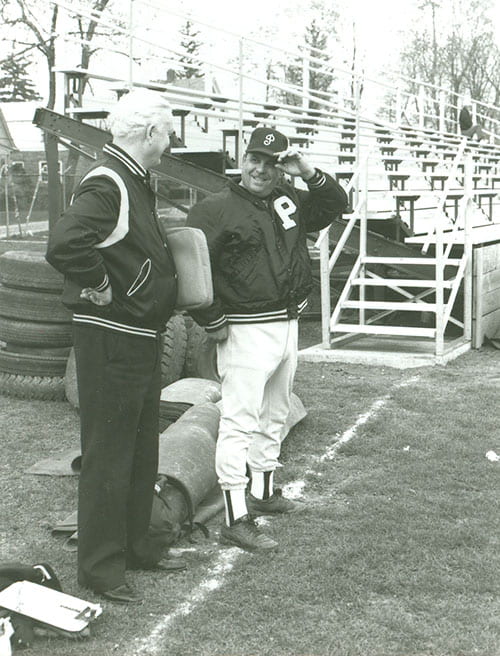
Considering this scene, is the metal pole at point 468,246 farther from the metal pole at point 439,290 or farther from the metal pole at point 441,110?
the metal pole at point 441,110

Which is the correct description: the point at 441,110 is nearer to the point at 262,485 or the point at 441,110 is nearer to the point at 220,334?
the point at 262,485

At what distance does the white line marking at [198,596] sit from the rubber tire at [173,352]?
3.16 metres

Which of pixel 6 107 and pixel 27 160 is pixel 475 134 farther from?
pixel 6 107

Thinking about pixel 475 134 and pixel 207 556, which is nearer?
pixel 207 556

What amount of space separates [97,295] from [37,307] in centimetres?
426

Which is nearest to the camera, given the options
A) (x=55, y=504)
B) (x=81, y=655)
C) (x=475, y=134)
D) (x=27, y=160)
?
(x=81, y=655)

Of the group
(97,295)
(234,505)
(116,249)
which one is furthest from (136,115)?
(234,505)

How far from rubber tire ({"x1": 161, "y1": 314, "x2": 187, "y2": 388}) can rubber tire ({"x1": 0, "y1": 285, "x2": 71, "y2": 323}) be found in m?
0.89

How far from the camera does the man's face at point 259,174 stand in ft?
14.9

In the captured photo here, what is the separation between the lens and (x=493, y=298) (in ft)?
35.6

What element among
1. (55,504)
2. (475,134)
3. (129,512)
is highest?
(475,134)

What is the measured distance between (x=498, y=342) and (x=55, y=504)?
6.74m

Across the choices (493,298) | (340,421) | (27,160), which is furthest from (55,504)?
(27,160)

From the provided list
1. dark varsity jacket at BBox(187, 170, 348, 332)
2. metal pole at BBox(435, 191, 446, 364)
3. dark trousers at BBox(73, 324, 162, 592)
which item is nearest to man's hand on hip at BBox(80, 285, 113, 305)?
dark trousers at BBox(73, 324, 162, 592)
